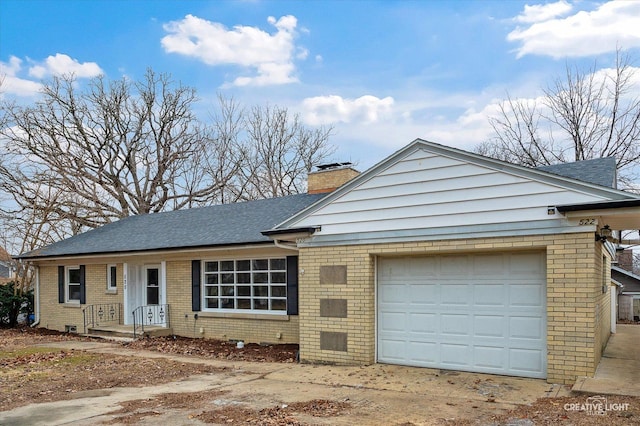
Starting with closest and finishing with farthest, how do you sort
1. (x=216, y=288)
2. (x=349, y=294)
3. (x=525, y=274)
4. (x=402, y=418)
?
(x=402, y=418) < (x=525, y=274) < (x=349, y=294) < (x=216, y=288)

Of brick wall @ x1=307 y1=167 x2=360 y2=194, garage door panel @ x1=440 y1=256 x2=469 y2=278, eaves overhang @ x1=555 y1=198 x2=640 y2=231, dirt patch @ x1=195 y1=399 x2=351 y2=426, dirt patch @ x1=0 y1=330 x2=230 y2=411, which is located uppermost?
brick wall @ x1=307 y1=167 x2=360 y2=194

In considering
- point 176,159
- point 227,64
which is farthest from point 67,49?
point 176,159

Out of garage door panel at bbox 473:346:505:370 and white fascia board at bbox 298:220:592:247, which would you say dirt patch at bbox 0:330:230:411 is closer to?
white fascia board at bbox 298:220:592:247

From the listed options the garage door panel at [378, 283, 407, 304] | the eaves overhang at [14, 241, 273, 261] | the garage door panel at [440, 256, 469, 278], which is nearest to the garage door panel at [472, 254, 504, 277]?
the garage door panel at [440, 256, 469, 278]

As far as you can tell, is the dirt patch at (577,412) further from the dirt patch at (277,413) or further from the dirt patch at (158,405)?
the dirt patch at (158,405)

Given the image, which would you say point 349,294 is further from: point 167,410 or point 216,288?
point 216,288

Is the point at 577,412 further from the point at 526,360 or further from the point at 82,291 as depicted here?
the point at 82,291

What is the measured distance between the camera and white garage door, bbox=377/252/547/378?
8.52m

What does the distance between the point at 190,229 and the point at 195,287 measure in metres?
2.42

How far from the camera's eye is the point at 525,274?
8.61 m

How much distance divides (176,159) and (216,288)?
2309 cm

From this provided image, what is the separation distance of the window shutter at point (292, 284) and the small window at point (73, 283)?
971 centimetres

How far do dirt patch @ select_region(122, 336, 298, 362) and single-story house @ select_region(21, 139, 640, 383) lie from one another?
0.51m


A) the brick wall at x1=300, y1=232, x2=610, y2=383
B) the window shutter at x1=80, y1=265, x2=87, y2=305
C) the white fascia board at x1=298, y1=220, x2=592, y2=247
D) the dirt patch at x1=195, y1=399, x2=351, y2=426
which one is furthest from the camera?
the window shutter at x1=80, y1=265, x2=87, y2=305
